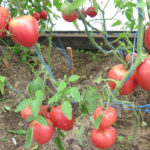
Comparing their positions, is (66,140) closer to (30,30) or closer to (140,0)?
(30,30)

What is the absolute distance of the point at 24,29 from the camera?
1.98ft

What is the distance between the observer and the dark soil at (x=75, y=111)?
3.96 feet

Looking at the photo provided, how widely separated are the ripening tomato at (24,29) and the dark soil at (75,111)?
0.44 m

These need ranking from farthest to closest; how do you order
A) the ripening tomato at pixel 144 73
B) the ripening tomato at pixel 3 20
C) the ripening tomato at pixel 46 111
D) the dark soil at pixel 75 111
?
the dark soil at pixel 75 111
the ripening tomato at pixel 46 111
the ripening tomato at pixel 3 20
the ripening tomato at pixel 144 73

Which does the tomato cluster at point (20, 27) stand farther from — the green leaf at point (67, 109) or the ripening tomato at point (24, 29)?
the green leaf at point (67, 109)

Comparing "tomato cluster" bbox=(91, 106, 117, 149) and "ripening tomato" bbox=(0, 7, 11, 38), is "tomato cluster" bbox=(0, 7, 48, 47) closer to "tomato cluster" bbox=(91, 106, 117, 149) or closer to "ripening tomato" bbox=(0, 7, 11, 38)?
"ripening tomato" bbox=(0, 7, 11, 38)

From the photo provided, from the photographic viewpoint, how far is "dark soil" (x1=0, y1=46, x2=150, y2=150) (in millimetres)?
1207

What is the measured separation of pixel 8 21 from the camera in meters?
0.63

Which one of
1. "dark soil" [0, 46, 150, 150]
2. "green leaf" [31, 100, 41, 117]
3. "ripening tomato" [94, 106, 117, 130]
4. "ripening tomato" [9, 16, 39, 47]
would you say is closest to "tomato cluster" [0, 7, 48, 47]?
"ripening tomato" [9, 16, 39, 47]

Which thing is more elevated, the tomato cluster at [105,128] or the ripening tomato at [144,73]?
the ripening tomato at [144,73]

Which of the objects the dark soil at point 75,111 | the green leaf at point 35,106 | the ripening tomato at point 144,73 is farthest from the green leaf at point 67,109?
the dark soil at point 75,111

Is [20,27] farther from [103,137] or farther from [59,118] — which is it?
[103,137]

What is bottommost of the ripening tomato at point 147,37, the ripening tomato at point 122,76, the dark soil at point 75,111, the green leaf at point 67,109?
the dark soil at point 75,111

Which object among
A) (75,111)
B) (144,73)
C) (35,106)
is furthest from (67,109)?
(75,111)
